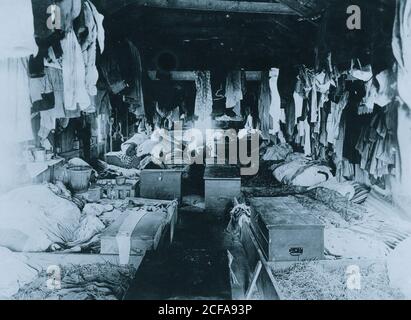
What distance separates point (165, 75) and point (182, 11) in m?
3.18

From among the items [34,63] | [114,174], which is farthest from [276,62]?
[34,63]

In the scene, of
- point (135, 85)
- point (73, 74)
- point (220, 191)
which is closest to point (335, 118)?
point (220, 191)

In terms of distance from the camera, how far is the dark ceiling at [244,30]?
5059mm

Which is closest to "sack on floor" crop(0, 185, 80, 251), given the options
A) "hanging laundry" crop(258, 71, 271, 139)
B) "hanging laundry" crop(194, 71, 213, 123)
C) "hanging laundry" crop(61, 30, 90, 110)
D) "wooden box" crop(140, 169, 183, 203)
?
"hanging laundry" crop(61, 30, 90, 110)

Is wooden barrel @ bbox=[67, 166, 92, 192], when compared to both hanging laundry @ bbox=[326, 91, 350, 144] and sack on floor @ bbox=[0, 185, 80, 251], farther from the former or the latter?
hanging laundry @ bbox=[326, 91, 350, 144]

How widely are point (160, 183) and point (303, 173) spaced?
2.82 metres

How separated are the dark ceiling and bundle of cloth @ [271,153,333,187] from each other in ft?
6.97

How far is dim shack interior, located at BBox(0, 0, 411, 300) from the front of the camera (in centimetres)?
367

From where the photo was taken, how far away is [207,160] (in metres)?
8.13

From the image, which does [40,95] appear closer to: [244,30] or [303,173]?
[244,30]

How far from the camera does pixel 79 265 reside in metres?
3.93

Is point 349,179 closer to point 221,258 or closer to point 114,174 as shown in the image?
point 221,258

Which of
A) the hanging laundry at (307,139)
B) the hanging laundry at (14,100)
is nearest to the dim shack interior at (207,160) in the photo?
the hanging laundry at (14,100)

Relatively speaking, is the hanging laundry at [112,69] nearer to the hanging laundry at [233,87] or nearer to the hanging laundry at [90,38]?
the hanging laundry at [90,38]
